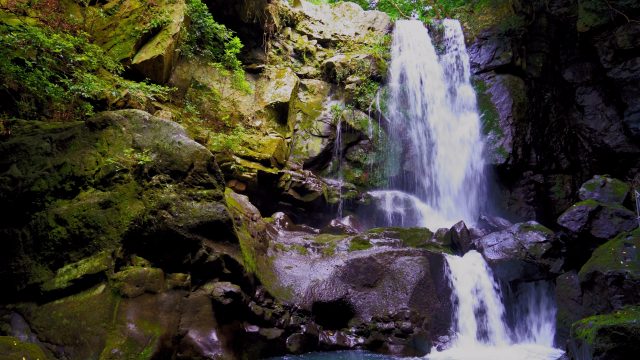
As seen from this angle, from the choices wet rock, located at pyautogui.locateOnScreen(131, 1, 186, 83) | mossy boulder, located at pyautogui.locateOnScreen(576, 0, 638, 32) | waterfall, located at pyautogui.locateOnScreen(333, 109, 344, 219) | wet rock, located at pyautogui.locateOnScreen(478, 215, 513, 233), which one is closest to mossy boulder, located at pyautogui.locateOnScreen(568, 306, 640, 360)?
wet rock, located at pyautogui.locateOnScreen(478, 215, 513, 233)

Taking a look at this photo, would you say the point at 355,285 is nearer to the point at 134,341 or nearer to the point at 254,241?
the point at 254,241

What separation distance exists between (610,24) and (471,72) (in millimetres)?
4199

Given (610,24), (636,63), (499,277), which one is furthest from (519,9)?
(499,277)

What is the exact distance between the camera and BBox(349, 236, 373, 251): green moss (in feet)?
27.8

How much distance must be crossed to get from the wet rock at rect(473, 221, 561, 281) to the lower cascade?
235mm

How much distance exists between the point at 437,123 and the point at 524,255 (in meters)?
6.63

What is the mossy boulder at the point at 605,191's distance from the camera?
906cm

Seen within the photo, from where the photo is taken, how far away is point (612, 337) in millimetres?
4293

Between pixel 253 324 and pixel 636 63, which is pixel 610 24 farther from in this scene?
pixel 253 324

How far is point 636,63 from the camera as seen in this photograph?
1292cm

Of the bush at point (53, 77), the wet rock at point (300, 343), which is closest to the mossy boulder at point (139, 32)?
the bush at point (53, 77)

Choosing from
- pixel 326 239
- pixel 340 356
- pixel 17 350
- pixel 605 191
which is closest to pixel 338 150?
pixel 326 239

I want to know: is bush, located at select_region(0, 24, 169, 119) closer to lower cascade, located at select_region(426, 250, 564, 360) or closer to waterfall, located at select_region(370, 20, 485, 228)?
lower cascade, located at select_region(426, 250, 564, 360)

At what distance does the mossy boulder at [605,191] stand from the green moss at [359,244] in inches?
197
